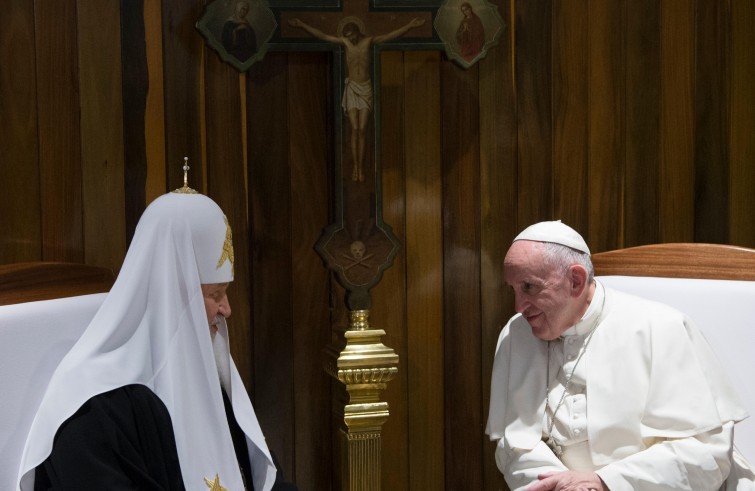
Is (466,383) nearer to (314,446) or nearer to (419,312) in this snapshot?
(419,312)

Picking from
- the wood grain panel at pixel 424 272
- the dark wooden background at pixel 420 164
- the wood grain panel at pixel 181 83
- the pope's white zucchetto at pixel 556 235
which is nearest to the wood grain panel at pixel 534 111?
the dark wooden background at pixel 420 164

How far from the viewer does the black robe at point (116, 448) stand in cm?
227

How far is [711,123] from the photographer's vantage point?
4.42 meters

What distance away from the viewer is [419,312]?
4242 mm

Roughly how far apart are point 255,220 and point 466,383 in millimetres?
1272

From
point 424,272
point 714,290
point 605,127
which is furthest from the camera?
point 605,127

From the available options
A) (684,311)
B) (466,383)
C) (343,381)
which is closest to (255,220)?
(343,381)

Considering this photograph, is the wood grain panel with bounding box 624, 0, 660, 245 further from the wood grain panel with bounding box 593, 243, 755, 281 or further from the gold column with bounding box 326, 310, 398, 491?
the gold column with bounding box 326, 310, 398, 491

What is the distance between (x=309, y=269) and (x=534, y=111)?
1308 millimetres

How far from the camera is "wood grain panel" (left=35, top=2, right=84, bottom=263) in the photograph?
12.0ft

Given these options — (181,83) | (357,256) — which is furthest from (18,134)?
(357,256)

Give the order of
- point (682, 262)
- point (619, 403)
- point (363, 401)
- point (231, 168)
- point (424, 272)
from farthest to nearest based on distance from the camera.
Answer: point (424, 272) → point (231, 168) → point (363, 401) → point (682, 262) → point (619, 403)

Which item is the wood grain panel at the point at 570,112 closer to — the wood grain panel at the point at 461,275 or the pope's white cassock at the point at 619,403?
the wood grain panel at the point at 461,275

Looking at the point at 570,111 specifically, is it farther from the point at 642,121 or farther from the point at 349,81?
the point at 349,81
